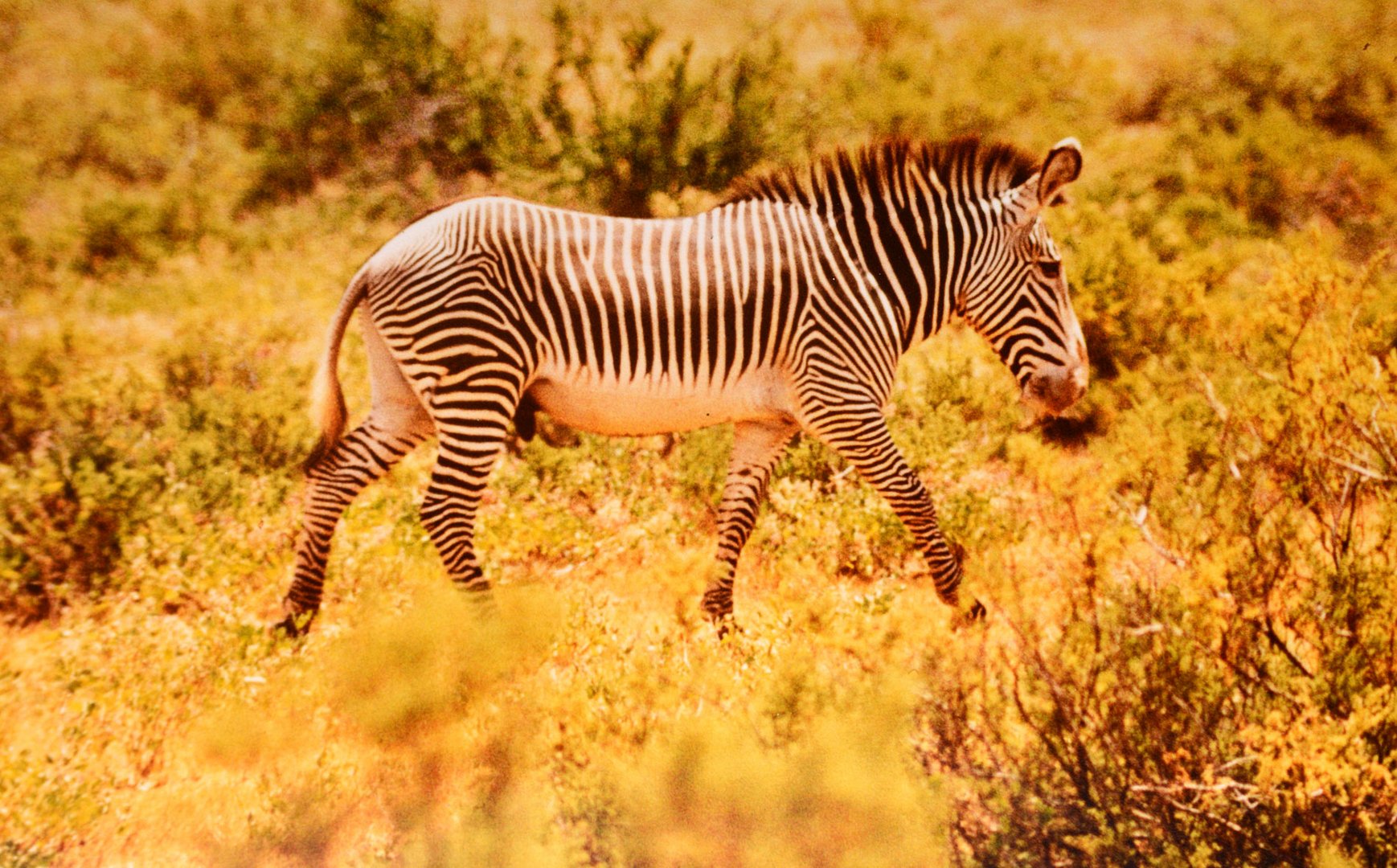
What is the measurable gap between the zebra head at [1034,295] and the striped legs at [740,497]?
111 centimetres

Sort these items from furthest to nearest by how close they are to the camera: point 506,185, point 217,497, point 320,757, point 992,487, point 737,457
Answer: point 506,185
point 217,497
point 992,487
point 737,457
point 320,757

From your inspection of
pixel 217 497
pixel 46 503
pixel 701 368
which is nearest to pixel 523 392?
pixel 701 368

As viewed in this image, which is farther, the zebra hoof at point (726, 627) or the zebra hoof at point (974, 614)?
the zebra hoof at point (726, 627)

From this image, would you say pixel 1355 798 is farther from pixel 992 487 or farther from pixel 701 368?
pixel 701 368

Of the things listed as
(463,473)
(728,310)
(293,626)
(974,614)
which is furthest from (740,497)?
(293,626)

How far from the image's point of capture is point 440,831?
3.26m

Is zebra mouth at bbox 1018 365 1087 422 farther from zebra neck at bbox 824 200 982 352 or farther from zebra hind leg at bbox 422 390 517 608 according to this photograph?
zebra hind leg at bbox 422 390 517 608

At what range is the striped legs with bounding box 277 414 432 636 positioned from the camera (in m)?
4.39

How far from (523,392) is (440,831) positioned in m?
1.86

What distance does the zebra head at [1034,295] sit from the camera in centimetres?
416

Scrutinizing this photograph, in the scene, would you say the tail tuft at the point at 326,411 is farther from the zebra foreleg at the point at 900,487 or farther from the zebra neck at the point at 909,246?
A: the zebra neck at the point at 909,246

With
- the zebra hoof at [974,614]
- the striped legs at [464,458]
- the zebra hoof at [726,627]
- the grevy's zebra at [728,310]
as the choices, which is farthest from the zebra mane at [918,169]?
the zebra hoof at [726,627]

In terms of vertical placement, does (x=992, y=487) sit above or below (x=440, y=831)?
above

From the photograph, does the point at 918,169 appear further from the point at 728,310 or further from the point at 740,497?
the point at 740,497
